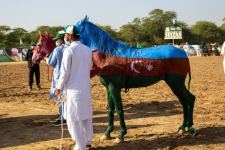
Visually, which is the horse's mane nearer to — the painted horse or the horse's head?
the painted horse

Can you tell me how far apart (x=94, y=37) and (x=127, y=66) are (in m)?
0.83

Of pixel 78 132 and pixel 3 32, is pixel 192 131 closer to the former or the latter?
pixel 78 132

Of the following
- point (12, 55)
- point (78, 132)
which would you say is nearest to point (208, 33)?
point (12, 55)

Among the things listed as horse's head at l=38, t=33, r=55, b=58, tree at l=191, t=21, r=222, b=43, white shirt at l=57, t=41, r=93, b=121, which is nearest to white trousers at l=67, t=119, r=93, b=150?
white shirt at l=57, t=41, r=93, b=121

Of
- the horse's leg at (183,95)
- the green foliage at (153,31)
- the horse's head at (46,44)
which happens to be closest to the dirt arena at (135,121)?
the horse's leg at (183,95)

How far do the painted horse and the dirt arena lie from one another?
47 cm

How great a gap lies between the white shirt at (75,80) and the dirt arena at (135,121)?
4.08ft

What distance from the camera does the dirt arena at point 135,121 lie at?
7375 millimetres

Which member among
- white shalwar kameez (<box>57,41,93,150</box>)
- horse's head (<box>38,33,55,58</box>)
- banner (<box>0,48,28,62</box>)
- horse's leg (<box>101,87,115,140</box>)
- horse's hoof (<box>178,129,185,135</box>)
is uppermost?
banner (<box>0,48,28,62</box>)

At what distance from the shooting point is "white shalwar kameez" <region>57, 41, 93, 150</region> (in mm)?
6121

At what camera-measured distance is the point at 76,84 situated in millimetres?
6141

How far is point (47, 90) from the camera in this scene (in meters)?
16.3

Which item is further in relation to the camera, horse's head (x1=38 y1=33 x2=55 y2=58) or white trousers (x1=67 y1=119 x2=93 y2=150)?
horse's head (x1=38 y1=33 x2=55 y2=58)

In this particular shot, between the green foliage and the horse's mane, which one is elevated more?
the green foliage
